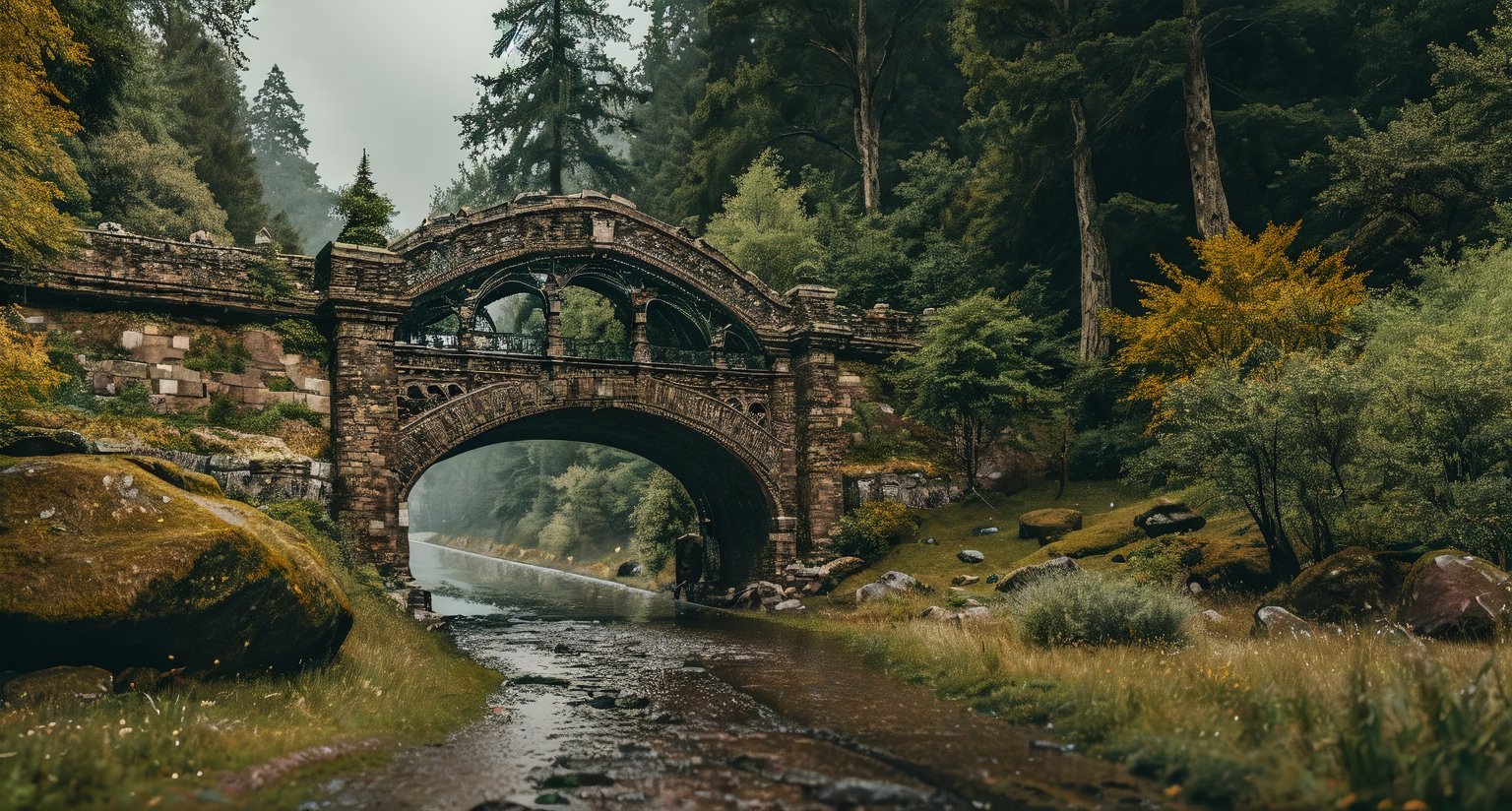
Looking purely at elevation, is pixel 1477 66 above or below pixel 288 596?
above

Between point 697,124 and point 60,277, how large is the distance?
112ft

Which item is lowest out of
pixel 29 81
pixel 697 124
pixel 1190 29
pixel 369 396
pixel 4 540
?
pixel 4 540

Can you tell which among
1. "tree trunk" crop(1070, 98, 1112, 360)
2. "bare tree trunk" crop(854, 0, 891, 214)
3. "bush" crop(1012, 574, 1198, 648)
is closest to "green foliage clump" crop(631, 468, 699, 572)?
"bare tree trunk" crop(854, 0, 891, 214)

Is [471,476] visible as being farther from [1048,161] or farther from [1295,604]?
A: [1295,604]

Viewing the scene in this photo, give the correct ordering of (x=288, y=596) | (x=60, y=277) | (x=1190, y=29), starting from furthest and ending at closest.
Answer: (x=1190, y=29) < (x=60, y=277) < (x=288, y=596)

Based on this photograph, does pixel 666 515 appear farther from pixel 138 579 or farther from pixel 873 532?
pixel 138 579

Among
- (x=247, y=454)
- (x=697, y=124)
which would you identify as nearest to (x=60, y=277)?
(x=247, y=454)

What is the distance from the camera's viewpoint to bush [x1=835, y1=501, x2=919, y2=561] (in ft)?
86.8

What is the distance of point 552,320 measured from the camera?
24906mm

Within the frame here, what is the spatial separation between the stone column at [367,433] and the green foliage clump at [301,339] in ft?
1.27

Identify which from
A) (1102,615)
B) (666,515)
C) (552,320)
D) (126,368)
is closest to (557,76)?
(666,515)

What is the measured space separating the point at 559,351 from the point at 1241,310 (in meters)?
18.0

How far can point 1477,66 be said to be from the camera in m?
23.7

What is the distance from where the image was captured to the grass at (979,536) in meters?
23.8
